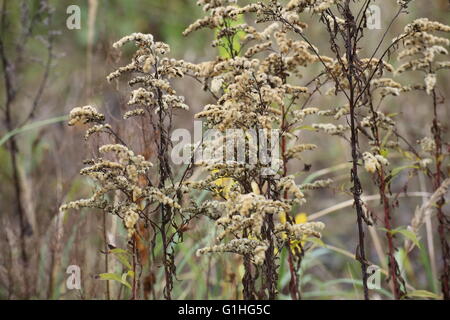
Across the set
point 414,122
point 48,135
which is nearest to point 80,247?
point 48,135

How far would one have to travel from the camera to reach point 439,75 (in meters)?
6.31

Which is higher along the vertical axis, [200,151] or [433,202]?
[200,151]

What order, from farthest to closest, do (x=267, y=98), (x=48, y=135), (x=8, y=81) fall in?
1. (x=48, y=135)
2. (x=8, y=81)
3. (x=267, y=98)

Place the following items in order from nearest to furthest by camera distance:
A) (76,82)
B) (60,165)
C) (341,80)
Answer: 1. (341,80)
2. (60,165)
3. (76,82)

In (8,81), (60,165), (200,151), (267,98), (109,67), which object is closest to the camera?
(267,98)

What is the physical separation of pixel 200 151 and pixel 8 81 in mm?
2050

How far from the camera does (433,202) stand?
3.25 meters

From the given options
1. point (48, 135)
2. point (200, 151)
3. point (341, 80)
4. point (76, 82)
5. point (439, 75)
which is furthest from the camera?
point (48, 135)

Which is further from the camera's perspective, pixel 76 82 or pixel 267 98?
pixel 76 82
